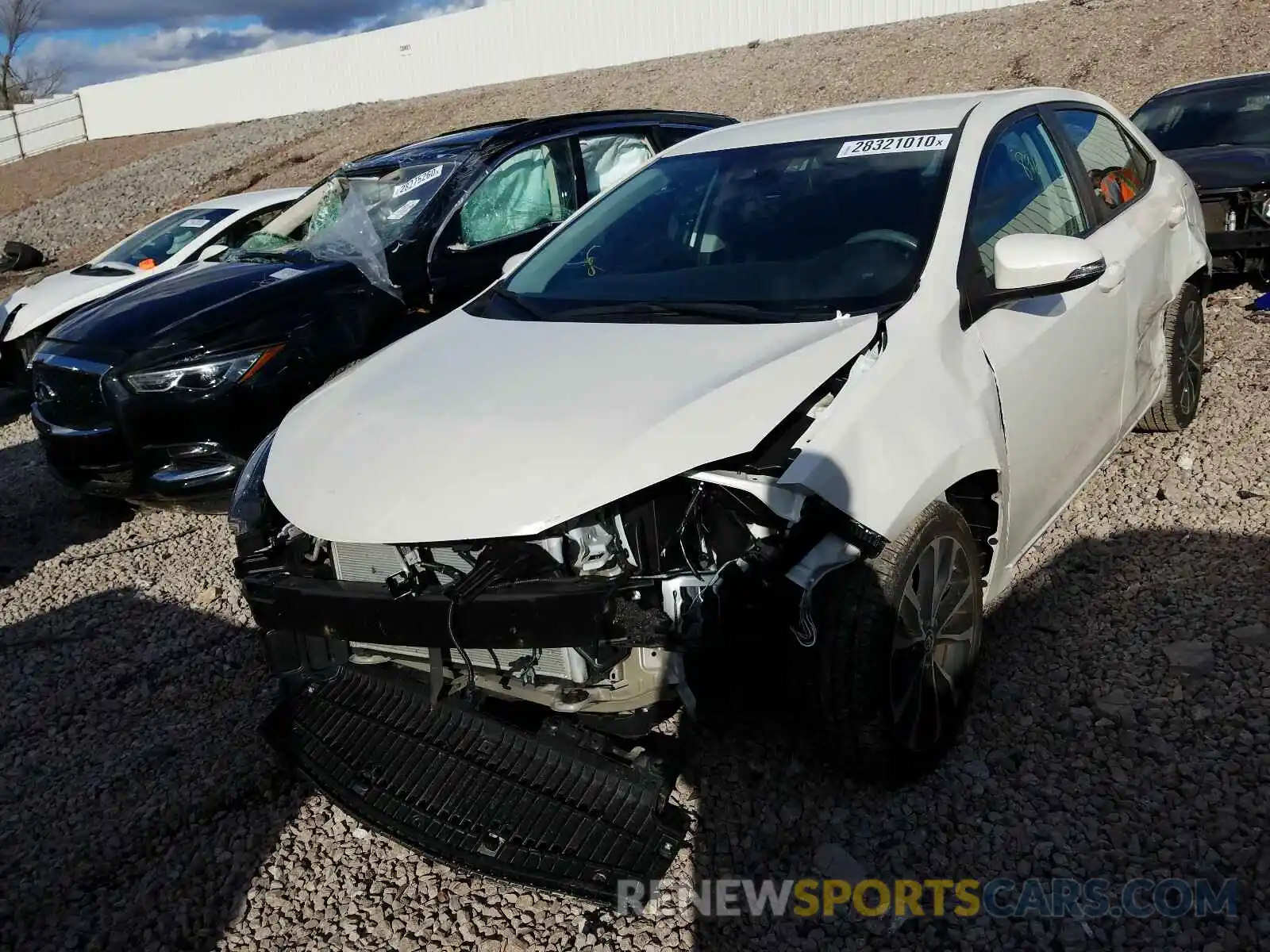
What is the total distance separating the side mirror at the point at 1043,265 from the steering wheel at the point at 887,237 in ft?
0.82

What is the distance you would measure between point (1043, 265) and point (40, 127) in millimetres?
46560

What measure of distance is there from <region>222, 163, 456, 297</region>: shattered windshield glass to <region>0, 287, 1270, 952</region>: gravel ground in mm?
2254

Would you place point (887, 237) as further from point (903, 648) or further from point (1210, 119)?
point (1210, 119)

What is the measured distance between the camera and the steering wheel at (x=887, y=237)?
302cm

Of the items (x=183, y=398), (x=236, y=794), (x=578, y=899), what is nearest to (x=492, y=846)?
(x=578, y=899)

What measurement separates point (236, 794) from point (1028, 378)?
2.78 metres

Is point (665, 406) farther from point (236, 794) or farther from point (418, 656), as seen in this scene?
point (236, 794)

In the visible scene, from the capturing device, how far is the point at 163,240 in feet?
28.5

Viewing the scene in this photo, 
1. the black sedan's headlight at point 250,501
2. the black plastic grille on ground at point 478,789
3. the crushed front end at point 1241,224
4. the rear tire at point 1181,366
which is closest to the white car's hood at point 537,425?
the black sedan's headlight at point 250,501

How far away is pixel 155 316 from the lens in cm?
503

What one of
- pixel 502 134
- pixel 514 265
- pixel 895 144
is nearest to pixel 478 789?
pixel 514 265

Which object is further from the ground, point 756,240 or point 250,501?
point 756,240

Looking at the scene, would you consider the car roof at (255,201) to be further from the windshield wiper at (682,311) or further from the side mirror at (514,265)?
the windshield wiper at (682,311)

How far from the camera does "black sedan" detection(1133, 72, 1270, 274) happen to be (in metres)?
6.47
